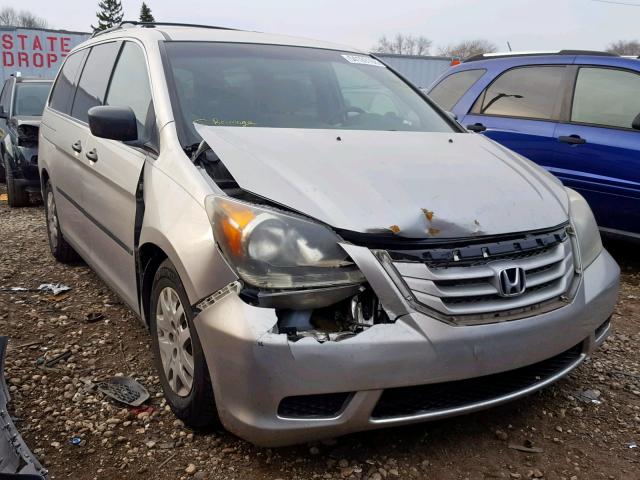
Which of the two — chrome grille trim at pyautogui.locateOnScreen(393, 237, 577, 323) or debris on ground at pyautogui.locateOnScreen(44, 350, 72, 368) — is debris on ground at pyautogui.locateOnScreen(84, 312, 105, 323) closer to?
debris on ground at pyautogui.locateOnScreen(44, 350, 72, 368)

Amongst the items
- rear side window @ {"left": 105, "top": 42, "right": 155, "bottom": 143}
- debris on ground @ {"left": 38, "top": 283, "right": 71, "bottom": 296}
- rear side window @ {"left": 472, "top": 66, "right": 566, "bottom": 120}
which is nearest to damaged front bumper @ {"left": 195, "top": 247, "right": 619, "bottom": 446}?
rear side window @ {"left": 105, "top": 42, "right": 155, "bottom": 143}

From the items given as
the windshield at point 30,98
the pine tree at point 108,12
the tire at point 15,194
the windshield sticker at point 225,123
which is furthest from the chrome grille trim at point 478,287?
the pine tree at point 108,12

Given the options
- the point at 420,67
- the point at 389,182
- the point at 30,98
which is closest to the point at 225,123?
the point at 389,182

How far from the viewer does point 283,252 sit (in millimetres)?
1966

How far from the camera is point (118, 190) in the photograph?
9.45ft

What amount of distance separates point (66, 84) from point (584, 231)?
12.8 feet

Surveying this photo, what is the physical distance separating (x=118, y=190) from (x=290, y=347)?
150 centimetres

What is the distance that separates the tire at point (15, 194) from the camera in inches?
288

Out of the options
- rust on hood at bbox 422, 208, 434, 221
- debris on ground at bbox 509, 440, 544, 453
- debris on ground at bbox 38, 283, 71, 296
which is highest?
rust on hood at bbox 422, 208, 434, 221

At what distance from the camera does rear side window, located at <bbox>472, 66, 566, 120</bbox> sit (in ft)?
16.6

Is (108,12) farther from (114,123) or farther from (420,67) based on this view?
(114,123)

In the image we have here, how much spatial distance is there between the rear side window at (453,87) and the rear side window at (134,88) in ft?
10.8

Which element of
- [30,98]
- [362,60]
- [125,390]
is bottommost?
[125,390]

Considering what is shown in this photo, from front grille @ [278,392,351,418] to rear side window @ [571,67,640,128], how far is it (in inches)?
147
